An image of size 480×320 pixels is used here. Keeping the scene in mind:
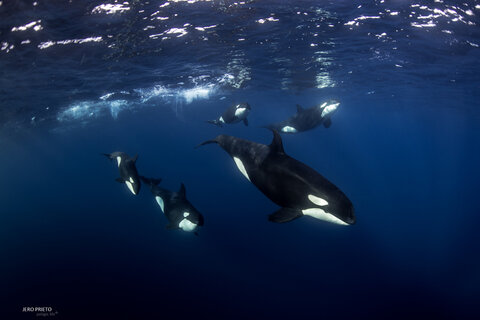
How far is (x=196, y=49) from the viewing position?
49.0 feet

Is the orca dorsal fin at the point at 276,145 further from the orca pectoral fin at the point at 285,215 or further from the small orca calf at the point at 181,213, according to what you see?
the small orca calf at the point at 181,213

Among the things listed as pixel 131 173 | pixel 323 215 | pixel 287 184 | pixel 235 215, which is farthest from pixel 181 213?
pixel 235 215

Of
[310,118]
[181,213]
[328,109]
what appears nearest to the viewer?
[181,213]

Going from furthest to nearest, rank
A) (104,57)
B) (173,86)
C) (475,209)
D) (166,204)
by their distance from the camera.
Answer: (475,209) → (173,86) → (104,57) → (166,204)

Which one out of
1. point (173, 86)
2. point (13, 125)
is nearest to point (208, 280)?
point (173, 86)

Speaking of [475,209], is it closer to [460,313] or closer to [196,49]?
[460,313]

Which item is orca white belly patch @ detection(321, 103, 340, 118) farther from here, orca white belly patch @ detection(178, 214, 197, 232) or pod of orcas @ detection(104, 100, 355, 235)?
orca white belly patch @ detection(178, 214, 197, 232)

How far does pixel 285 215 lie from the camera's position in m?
3.82

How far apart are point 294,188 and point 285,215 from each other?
1.32 feet

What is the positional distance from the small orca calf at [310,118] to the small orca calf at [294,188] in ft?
18.2

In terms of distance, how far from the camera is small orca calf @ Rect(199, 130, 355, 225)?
3.59 metres

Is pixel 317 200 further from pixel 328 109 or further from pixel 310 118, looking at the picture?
pixel 328 109

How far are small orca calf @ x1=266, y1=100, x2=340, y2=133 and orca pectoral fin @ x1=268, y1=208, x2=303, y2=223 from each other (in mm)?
6326

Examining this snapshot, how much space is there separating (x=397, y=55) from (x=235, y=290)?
17.2m
